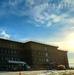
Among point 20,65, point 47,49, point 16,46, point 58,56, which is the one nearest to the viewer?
point 20,65

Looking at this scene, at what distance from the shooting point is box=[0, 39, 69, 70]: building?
6569 centimetres

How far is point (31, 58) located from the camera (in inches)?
2896

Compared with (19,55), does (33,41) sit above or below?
above

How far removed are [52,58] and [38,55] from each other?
12333 mm

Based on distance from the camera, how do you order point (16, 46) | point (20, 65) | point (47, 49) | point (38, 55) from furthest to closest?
point (47, 49)
point (38, 55)
point (16, 46)
point (20, 65)

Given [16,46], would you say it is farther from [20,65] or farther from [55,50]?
[55,50]

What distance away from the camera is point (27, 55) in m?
75.3

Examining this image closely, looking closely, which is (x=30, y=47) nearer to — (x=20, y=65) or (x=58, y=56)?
(x=20, y=65)

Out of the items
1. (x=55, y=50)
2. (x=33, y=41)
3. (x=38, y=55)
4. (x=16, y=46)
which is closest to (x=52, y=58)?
(x=55, y=50)

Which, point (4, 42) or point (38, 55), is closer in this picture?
point (4, 42)

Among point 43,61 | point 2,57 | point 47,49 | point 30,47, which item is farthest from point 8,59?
point 47,49

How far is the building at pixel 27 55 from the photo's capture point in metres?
65.7

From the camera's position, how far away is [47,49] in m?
84.7

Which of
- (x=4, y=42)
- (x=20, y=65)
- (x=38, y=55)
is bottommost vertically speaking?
(x=20, y=65)
